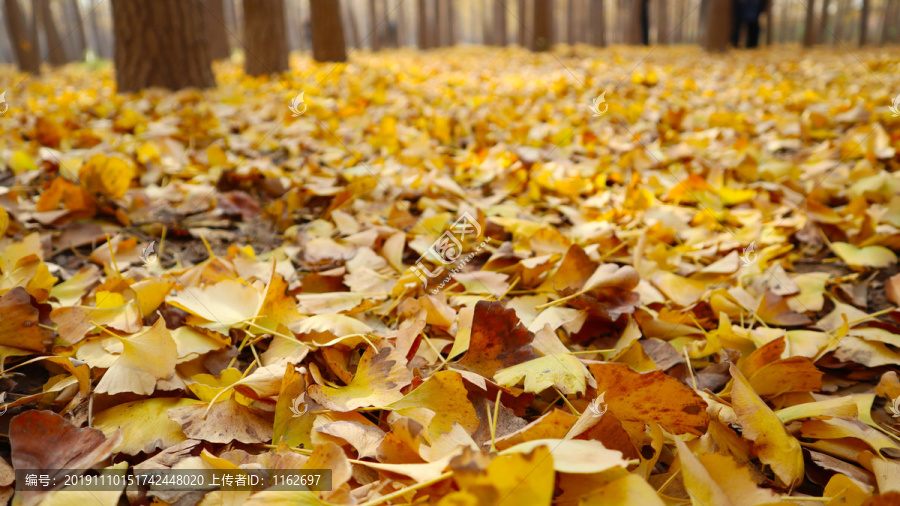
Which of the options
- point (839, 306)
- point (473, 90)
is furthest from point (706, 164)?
point (473, 90)

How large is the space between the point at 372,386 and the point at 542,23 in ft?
33.4

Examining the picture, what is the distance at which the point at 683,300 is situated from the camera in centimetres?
107

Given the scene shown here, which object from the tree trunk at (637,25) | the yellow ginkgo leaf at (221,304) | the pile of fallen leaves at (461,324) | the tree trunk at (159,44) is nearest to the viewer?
the pile of fallen leaves at (461,324)

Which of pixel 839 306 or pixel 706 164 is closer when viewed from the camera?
pixel 839 306

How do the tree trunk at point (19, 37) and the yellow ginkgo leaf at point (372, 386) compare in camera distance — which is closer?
the yellow ginkgo leaf at point (372, 386)

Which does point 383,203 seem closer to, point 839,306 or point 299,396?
point 299,396

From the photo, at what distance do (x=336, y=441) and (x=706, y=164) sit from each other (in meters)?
1.88

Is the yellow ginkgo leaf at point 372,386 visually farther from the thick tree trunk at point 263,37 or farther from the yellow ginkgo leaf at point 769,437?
the thick tree trunk at point 263,37

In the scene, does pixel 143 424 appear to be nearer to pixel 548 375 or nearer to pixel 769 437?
pixel 548 375

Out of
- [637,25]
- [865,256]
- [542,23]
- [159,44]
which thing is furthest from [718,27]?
[865,256]

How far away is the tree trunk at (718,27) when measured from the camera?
8961 mm

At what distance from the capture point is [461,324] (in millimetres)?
920

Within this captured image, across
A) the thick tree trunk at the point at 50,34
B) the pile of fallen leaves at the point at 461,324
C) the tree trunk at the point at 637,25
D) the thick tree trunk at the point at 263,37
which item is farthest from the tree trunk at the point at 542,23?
the thick tree trunk at the point at 50,34

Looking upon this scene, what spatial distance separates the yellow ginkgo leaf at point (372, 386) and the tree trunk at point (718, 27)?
999 centimetres
